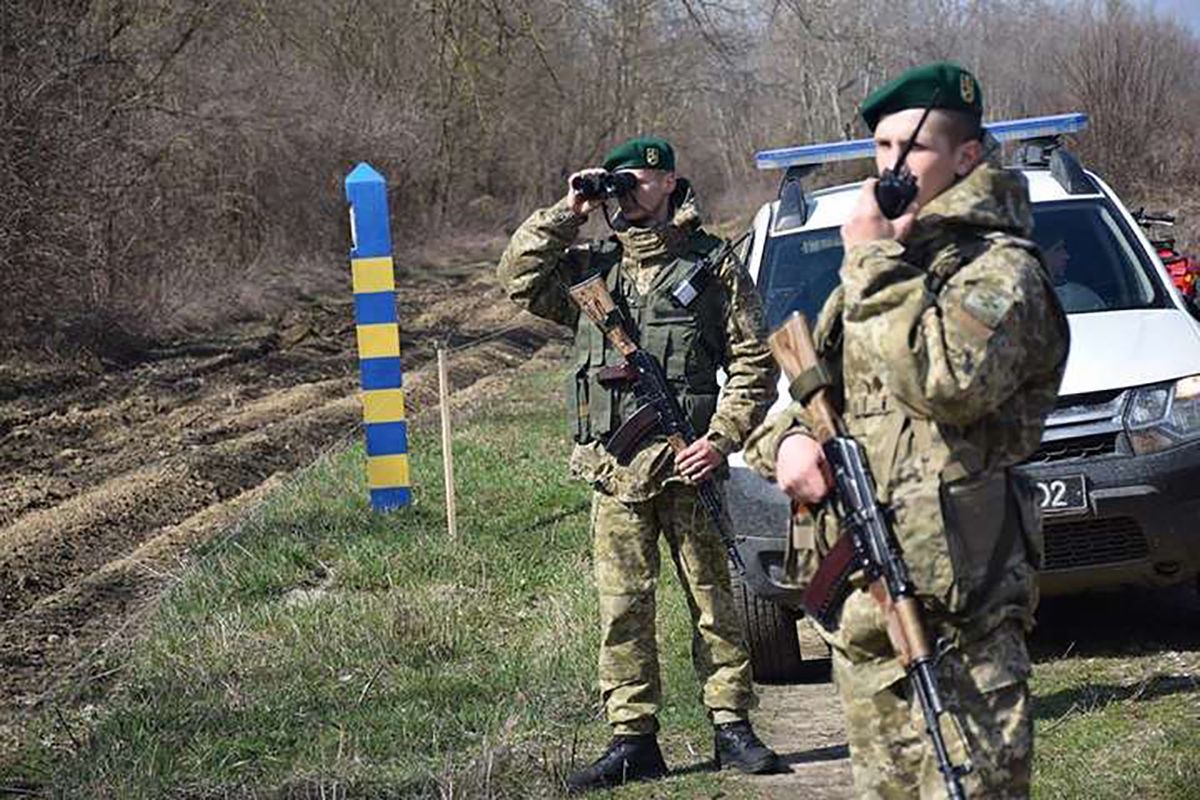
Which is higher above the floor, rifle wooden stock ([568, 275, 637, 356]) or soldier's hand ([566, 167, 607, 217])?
soldier's hand ([566, 167, 607, 217])

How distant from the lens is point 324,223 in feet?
107

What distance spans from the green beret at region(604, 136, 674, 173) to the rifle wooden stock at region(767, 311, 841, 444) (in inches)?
83.8

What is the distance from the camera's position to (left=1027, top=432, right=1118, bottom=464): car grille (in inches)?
254

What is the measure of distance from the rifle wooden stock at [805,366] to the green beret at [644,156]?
83.8 inches

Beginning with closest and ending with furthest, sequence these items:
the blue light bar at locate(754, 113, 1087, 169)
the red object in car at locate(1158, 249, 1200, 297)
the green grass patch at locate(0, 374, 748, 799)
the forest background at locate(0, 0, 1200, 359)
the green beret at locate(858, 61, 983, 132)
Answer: the green beret at locate(858, 61, 983, 132), the green grass patch at locate(0, 374, 748, 799), the blue light bar at locate(754, 113, 1087, 169), the red object in car at locate(1158, 249, 1200, 297), the forest background at locate(0, 0, 1200, 359)

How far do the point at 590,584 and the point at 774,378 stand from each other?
2729 mm

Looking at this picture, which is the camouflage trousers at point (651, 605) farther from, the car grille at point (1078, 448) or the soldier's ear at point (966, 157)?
the soldier's ear at point (966, 157)

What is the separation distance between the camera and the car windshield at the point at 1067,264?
24.7ft

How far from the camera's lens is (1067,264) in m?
7.73

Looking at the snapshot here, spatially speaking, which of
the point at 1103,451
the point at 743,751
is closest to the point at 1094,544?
the point at 1103,451

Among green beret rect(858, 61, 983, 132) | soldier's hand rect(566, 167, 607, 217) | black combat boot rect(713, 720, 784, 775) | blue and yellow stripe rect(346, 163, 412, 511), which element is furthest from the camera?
blue and yellow stripe rect(346, 163, 412, 511)

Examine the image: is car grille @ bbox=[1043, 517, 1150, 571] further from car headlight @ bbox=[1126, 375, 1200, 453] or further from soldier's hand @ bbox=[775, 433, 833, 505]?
soldier's hand @ bbox=[775, 433, 833, 505]

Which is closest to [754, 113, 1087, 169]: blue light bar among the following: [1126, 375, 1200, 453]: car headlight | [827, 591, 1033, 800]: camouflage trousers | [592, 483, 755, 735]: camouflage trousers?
[1126, 375, 1200, 453]: car headlight

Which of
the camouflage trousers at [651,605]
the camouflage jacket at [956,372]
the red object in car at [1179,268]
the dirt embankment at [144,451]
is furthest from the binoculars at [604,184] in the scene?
the red object in car at [1179,268]
